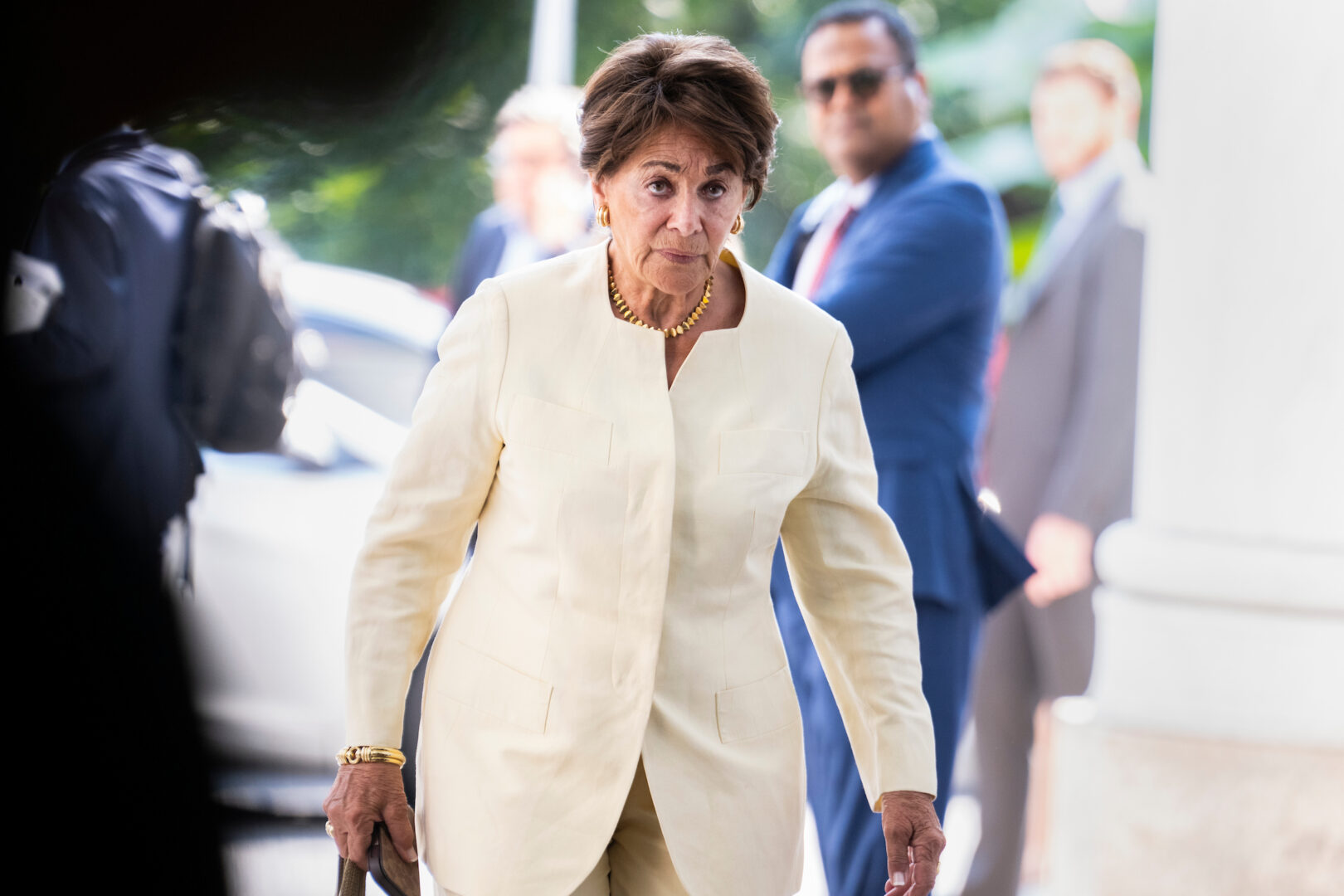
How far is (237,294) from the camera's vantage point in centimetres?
281

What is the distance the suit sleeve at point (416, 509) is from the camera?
5.48 feet

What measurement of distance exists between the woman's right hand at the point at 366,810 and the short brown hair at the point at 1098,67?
3389 millimetres

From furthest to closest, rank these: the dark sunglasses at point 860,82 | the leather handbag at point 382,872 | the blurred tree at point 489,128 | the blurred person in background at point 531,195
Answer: the blurred person in background at point 531,195
the blurred tree at point 489,128
the dark sunglasses at point 860,82
the leather handbag at point 382,872

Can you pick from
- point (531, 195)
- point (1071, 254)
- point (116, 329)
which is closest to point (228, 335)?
point (116, 329)

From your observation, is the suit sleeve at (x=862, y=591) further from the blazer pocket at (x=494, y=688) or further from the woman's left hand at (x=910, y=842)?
the blazer pocket at (x=494, y=688)

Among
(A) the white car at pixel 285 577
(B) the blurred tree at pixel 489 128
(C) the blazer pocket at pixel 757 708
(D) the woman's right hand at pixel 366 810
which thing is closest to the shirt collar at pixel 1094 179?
(B) the blurred tree at pixel 489 128

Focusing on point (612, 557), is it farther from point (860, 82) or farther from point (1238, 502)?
point (1238, 502)

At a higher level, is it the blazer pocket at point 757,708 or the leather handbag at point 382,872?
the blazer pocket at point 757,708

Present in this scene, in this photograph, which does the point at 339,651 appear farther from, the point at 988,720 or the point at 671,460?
the point at 671,460

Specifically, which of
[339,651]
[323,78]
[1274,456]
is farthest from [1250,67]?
[339,651]

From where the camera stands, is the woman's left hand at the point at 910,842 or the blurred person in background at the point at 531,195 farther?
the blurred person in background at the point at 531,195

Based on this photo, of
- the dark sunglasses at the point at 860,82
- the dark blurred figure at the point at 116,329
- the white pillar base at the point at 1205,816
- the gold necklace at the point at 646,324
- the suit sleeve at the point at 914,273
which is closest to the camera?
the gold necklace at the point at 646,324

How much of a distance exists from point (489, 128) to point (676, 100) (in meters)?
4.92

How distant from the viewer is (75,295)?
2.48 m
